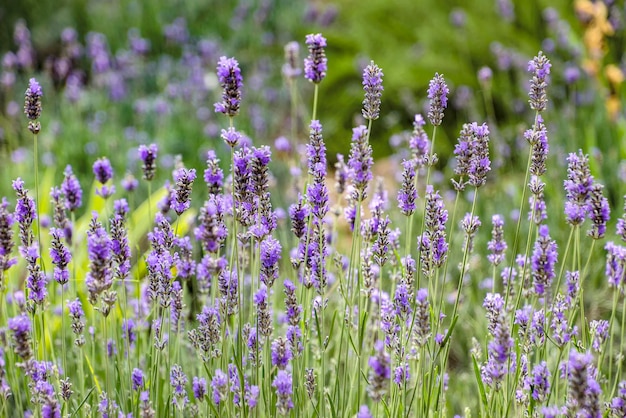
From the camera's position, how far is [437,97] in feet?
5.65

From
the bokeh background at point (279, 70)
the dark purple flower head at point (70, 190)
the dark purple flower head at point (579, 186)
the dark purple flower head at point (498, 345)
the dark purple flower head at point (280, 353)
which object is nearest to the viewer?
the dark purple flower head at point (498, 345)

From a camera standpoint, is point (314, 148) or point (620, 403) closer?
point (620, 403)

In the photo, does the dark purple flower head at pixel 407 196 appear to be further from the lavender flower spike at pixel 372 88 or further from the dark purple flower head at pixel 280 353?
the dark purple flower head at pixel 280 353

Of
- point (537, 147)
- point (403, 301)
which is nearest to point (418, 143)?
point (537, 147)

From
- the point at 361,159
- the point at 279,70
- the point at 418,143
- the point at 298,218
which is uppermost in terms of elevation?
the point at 279,70

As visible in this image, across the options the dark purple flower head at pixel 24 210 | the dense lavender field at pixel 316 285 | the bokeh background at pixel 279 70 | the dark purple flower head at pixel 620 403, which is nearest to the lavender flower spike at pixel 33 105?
the dense lavender field at pixel 316 285

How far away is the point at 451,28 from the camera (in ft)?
22.6

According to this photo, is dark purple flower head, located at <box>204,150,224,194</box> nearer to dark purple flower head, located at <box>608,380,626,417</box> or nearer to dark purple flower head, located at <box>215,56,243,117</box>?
dark purple flower head, located at <box>215,56,243,117</box>

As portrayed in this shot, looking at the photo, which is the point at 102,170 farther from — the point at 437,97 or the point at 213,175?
the point at 437,97

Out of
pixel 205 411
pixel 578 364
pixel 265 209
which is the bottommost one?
pixel 205 411

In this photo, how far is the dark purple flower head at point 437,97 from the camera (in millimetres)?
1704

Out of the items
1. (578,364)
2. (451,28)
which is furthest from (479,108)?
(578,364)

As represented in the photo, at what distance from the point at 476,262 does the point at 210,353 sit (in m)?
2.27

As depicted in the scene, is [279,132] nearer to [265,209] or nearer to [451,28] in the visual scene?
[451,28]
